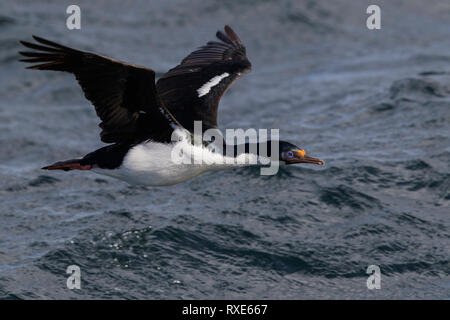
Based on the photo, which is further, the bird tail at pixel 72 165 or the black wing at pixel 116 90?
the bird tail at pixel 72 165

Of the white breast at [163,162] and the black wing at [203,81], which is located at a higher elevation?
the black wing at [203,81]

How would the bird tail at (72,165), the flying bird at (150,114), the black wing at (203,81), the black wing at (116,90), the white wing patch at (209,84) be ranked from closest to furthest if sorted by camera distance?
the black wing at (116,90), the flying bird at (150,114), the bird tail at (72,165), the black wing at (203,81), the white wing patch at (209,84)

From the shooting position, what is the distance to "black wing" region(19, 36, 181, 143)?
21.9 ft

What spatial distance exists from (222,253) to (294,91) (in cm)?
663

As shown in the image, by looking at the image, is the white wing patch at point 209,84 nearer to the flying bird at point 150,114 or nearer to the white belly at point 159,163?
the flying bird at point 150,114

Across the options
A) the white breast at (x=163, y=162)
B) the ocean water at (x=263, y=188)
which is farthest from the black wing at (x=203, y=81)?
the ocean water at (x=263, y=188)

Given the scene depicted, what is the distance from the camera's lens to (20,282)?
28.2 ft

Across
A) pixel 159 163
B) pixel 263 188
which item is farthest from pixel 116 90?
pixel 263 188

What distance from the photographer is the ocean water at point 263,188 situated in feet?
28.5

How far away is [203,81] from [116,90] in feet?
8.18

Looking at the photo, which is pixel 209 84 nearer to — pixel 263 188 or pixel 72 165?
pixel 263 188

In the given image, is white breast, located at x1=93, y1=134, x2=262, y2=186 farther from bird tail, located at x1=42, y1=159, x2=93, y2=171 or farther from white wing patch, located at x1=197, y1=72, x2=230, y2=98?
white wing patch, located at x1=197, y1=72, x2=230, y2=98

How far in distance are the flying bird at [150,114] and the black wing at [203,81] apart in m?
0.01
